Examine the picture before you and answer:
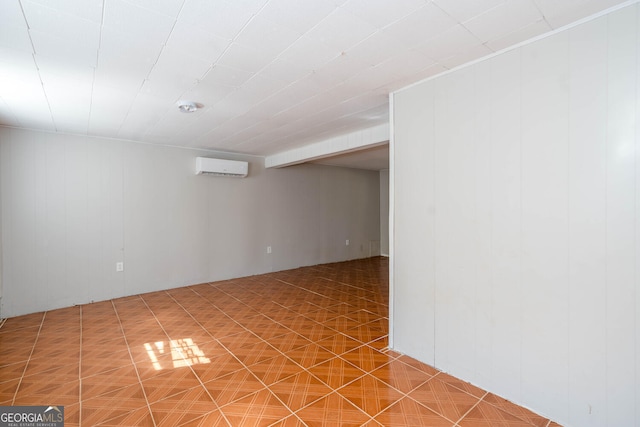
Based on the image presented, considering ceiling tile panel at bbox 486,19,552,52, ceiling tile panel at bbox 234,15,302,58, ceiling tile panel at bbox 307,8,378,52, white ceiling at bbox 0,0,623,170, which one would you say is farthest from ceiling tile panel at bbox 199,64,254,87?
ceiling tile panel at bbox 486,19,552,52

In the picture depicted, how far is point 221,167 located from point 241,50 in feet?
11.3

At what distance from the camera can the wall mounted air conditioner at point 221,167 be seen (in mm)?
5016

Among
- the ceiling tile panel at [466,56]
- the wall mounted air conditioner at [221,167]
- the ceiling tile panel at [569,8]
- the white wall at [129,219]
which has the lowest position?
the white wall at [129,219]

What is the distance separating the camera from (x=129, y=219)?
459 cm

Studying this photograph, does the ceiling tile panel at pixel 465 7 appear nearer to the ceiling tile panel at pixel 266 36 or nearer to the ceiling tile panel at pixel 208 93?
the ceiling tile panel at pixel 266 36

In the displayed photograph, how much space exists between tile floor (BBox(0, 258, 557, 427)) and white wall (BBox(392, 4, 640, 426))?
1.12 ft

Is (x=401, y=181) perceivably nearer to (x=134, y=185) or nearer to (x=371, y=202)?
(x=134, y=185)

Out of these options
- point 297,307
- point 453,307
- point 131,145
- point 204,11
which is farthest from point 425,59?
point 131,145

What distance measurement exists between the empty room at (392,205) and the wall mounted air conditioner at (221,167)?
3.17 ft

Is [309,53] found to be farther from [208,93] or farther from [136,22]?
[208,93]

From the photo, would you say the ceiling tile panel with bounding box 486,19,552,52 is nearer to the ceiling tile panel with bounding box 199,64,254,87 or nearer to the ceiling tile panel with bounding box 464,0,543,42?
the ceiling tile panel with bounding box 464,0,543,42

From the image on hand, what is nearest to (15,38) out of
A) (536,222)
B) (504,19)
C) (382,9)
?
(382,9)

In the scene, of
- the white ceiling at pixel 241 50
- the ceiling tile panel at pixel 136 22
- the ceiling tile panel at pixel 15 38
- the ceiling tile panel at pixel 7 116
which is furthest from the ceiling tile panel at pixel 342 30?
the ceiling tile panel at pixel 7 116

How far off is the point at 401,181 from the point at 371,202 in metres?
5.40
